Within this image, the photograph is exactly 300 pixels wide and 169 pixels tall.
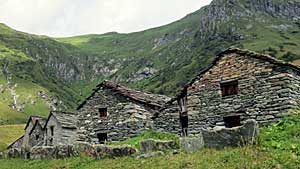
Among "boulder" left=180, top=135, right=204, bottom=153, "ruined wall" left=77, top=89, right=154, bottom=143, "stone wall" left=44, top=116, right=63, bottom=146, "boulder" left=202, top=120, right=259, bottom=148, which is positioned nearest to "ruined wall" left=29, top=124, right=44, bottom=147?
"stone wall" left=44, top=116, right=63, bottom=146

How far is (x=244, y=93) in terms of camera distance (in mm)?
25016

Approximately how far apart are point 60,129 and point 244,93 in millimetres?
32097

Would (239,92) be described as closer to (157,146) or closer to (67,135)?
(157,146)

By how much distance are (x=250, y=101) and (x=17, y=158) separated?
14871 millimetres

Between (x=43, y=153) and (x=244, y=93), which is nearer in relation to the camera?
(x=43, y=153)

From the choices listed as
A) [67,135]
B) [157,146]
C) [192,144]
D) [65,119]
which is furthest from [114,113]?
[65,119]

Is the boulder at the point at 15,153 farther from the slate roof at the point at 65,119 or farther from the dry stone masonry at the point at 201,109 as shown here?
the slate roof at the point at 65,119

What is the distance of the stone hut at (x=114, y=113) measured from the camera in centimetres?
3172

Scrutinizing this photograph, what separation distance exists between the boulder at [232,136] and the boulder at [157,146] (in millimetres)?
2250

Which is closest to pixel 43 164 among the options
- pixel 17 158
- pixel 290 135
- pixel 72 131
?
pixel 17 158

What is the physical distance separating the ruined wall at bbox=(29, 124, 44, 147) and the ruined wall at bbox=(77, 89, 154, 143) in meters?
24.7

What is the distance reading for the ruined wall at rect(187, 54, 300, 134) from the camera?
2331 centimetres

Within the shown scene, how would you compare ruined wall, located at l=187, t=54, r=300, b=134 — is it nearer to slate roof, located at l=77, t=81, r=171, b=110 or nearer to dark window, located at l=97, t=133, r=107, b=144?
slate roof, located at l=77, t=81, r=171, b=110

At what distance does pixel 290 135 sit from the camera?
1670cm
